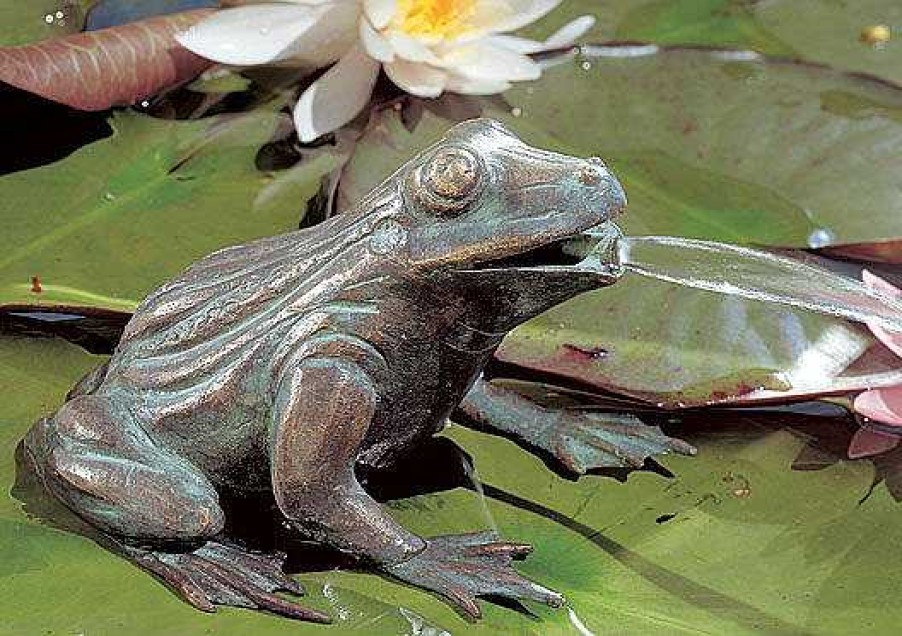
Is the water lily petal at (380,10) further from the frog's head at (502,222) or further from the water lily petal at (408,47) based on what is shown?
the frog's head at (502,222)

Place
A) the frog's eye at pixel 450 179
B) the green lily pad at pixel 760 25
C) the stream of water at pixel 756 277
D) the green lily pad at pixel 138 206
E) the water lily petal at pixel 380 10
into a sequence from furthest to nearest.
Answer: the green lily pad at pixel 760 25 → the water lily petal at pixel 380 10 → the green lily pad at pixel 138 206 → the stream of water at pixel 756 277 → the frog's eye at pixel 450 179

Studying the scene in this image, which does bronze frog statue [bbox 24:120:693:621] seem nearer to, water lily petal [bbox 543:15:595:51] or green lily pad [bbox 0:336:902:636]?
green lily pad [bbox 0:336:902:636]

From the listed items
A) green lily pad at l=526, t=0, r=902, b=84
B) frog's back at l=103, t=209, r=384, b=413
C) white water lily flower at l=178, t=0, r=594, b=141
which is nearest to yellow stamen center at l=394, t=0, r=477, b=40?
white water lily flower at l=178, t=0, r=594, b=141

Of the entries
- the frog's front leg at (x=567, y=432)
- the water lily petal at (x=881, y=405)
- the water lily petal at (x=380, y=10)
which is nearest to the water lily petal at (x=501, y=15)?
the water lily petal at (x=380, y=10)

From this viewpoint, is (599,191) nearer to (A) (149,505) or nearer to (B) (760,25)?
(A) (149,505)

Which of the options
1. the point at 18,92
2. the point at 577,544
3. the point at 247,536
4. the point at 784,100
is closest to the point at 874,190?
the point at 784,100
